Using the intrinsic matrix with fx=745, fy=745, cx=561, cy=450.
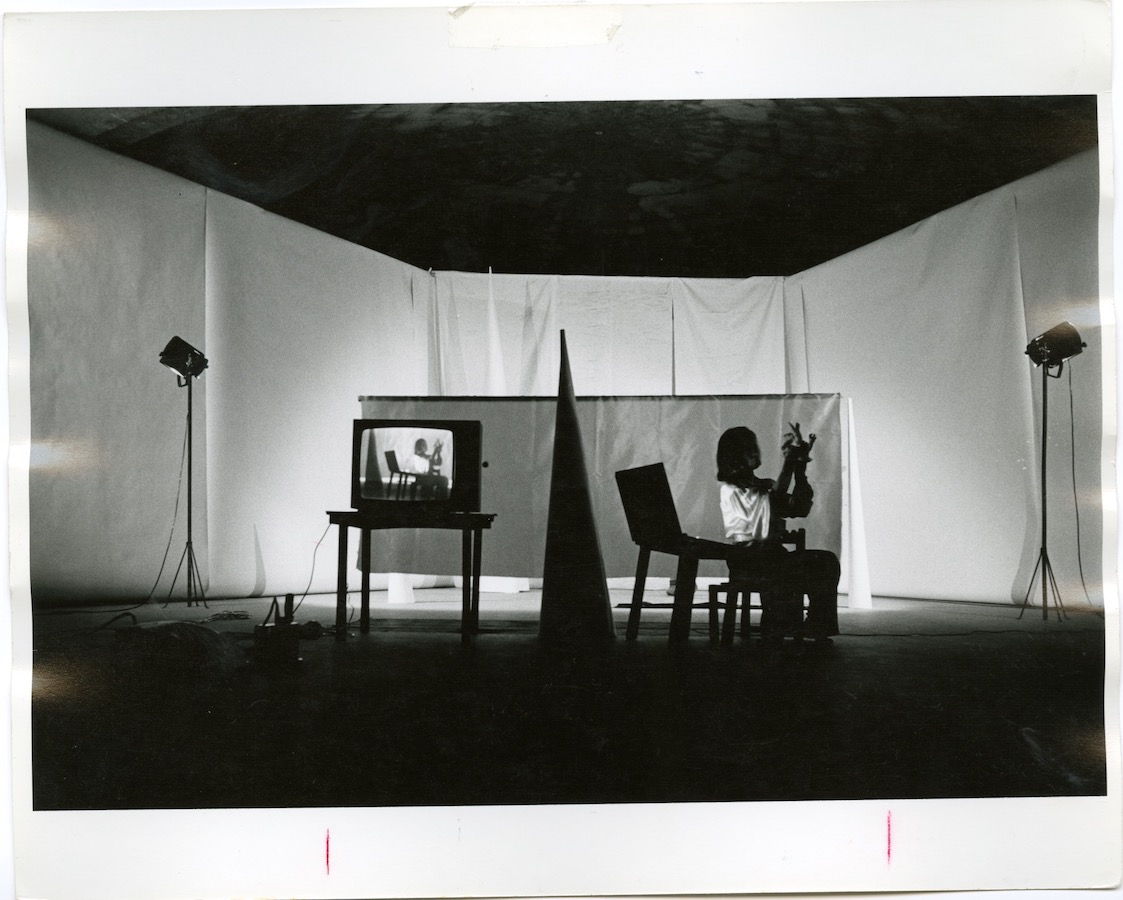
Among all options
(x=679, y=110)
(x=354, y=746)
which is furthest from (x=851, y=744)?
(x=679, y=110)

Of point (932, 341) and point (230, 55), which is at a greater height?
point (230, 55)

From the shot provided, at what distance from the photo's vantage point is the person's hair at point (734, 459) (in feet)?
6.23

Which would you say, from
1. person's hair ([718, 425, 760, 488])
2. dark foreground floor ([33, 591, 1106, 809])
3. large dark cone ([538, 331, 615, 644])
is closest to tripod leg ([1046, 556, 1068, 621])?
dark foreground floor ([33, 591, 1106, 809])

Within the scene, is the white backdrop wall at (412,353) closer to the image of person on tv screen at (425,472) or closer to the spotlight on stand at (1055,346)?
the spotlight on stand at (1055,346)

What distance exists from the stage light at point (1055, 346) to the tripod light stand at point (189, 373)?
213cm

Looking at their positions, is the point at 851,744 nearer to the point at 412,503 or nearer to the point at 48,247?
the point at 412,503

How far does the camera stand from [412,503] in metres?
1.94

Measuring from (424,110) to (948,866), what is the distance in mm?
2289

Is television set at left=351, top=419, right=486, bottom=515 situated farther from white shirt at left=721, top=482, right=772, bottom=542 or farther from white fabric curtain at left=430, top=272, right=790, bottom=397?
white shirt at left=721, top=482, right=772, bottom=542

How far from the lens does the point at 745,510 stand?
1898mm

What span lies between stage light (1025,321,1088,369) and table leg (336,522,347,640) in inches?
71.6

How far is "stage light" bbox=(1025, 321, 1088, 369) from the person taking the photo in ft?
6.27

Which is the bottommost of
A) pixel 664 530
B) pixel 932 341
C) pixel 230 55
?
pixel 664 530

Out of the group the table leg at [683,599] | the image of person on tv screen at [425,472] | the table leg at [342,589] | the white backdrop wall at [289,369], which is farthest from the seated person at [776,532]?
the table leg at [342,589]
